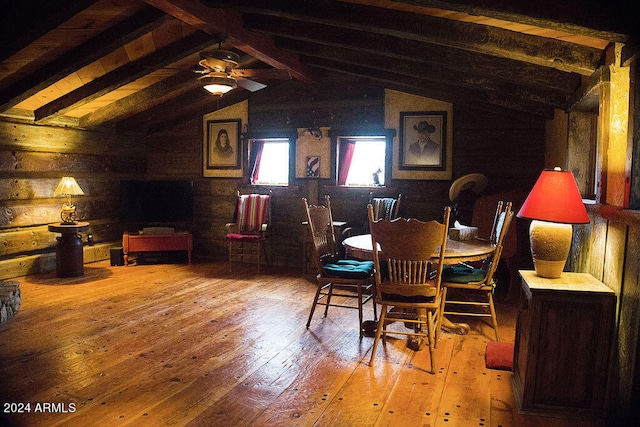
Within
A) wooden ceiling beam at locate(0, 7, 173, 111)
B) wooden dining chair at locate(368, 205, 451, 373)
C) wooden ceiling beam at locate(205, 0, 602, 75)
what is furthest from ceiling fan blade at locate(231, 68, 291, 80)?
wooden dining chair at locate(368, 205, 451, 373)

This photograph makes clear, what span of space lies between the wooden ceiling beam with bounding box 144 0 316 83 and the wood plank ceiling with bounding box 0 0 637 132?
0.04 feet

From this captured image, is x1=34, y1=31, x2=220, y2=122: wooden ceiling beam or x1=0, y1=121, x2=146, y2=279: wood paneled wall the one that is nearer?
x1=34, y1=31, x2=220, y2=122: wooden ceiling beam

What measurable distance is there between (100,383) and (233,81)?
9.03 feet

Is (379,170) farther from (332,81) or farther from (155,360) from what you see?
(155,360)

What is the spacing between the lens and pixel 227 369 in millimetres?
3145

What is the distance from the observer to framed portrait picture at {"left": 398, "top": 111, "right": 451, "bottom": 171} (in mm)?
6157

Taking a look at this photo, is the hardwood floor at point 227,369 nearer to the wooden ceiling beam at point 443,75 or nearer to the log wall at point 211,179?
the log wall at point 211,179

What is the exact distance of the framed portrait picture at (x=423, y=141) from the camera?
616 centimetres

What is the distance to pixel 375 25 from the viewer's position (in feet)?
11.8

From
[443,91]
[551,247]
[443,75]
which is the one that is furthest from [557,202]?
[443,91]

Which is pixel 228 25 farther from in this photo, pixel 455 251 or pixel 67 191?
pixel 67 191

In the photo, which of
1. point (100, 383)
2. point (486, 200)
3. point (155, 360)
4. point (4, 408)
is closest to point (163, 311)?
point (155, 360)

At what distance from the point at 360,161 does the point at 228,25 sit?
298 centimetres

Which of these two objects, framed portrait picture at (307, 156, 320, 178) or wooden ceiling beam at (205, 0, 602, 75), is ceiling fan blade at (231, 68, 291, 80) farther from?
framed portrait picture at (307, 156, 320, 178)
